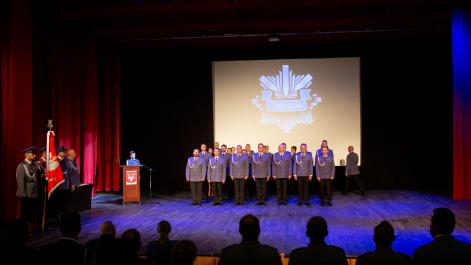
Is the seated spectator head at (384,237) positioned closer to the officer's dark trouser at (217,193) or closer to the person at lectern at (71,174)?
the person at lectern at (71,174)

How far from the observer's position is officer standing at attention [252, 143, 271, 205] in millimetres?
10414

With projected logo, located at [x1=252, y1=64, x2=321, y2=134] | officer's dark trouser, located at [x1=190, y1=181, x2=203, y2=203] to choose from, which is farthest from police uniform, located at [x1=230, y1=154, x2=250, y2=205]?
projected logo, located at [x1=252, y1=64, x2=321, y2=134]

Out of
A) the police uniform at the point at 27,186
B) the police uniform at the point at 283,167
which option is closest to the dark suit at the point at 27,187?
the police uniform at the point at 27,186

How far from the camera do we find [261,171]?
10.4 m

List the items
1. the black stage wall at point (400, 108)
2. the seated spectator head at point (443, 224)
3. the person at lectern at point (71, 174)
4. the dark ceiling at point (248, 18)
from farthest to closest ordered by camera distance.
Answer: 1. the black stage wall at point (400, 108)
2. the dark ceiling at point (248, 18)
3. the person at lectern at point (71, 174)
4. the seated spectator head at point (443, 224)

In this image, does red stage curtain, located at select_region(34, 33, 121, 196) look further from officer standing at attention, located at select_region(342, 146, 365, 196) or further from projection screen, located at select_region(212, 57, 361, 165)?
officer standing at attention, located at select_region(342, 146, 365, 196)

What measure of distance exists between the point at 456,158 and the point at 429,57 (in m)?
3.87

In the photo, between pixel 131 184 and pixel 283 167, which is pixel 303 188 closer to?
pixel 283 167

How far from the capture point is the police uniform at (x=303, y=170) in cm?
1004

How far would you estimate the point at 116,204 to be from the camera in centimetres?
1054

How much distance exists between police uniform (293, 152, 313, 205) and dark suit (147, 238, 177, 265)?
672 centimetres

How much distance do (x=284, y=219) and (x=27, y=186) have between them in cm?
445

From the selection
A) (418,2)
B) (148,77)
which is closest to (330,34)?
(418,2)

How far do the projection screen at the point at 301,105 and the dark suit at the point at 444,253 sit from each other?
9618 millimetres
